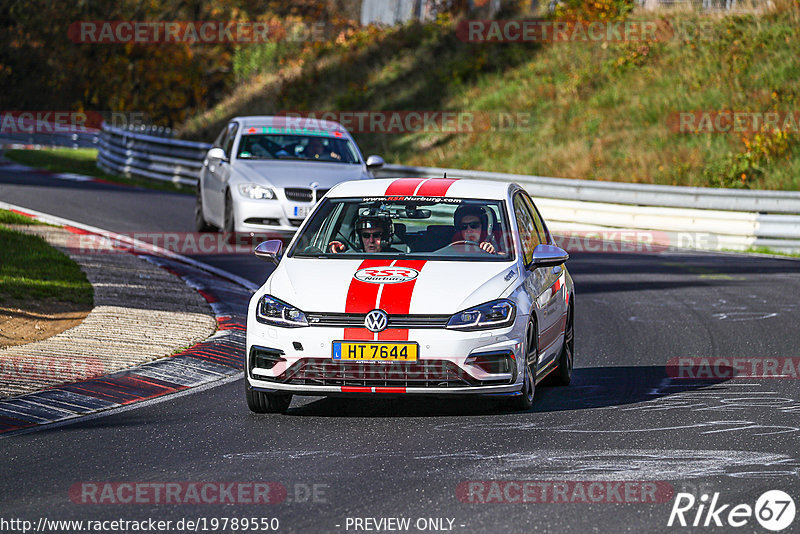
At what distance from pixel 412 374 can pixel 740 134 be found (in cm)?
2163

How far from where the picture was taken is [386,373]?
8.23m

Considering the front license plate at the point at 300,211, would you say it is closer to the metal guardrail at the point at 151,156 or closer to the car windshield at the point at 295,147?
the car windshield at the point at 295,147

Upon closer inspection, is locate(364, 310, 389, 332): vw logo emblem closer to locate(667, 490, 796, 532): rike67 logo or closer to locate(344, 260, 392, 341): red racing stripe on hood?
locate(344, 260, 392, 341): red racing stripe on hood

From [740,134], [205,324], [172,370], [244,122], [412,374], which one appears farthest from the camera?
[740,134]

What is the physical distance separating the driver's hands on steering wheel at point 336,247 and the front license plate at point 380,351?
132 cm

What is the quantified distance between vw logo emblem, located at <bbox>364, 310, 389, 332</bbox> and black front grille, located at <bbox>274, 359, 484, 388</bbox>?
21cm

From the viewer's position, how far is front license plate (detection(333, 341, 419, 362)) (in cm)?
818

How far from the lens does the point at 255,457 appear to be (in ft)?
24.3

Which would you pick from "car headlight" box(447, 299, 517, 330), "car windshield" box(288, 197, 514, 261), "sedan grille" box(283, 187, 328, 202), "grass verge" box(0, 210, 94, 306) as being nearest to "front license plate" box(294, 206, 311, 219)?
"sedan grille" box(283, 187, 328, 202)

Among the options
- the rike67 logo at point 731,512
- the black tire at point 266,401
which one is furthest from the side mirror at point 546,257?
the rike67 logo at point 731,512

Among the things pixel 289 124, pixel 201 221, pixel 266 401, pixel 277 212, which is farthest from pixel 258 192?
pixel 266 401

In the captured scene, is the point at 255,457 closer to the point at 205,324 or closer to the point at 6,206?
the point at 205,324

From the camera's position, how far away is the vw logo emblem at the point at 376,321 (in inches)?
323

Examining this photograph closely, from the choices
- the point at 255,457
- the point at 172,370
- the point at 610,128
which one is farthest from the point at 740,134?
the point at 255,457
